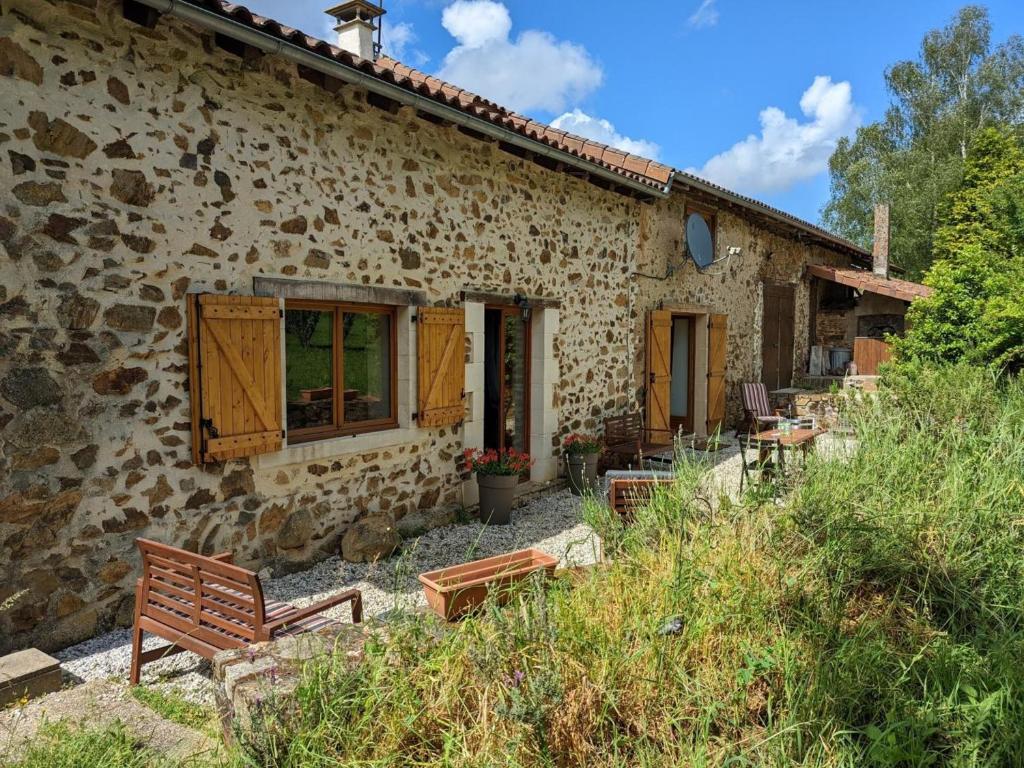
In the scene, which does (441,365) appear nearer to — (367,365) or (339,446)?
(367,365)

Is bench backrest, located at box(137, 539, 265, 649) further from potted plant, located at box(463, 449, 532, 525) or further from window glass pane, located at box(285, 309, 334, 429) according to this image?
potted plant, located at box(463, 449, 532, 525)

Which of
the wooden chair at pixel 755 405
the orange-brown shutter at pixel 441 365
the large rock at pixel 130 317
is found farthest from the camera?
the wooden chair at pixel 755 405

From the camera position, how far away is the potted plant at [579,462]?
23.7ft

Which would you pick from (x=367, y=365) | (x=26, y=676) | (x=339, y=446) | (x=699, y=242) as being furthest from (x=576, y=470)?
(x=26, y=676)

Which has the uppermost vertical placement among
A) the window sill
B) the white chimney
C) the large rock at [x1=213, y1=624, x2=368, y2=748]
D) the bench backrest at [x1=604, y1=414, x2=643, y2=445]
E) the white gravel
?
the white chimney

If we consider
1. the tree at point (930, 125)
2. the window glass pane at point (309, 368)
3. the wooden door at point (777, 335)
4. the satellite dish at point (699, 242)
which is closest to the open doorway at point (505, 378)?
the window glass pane at point (309, 368)

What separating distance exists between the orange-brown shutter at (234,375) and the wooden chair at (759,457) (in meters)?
3.05

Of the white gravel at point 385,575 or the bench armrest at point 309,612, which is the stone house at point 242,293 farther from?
the bench armrest at point 309,612

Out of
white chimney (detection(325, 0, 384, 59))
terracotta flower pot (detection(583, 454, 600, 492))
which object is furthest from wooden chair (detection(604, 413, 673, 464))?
white chimney (detection(325, 0, 384, 59))

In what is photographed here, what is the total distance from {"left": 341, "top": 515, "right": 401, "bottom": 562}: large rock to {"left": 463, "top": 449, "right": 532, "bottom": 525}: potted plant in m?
1.10

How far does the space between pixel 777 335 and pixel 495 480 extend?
8245 mm

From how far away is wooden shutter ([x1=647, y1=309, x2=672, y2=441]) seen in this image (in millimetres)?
8773

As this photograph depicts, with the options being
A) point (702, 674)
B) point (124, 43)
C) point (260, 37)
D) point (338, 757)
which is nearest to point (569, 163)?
point (260, 37)

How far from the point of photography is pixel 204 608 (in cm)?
307
